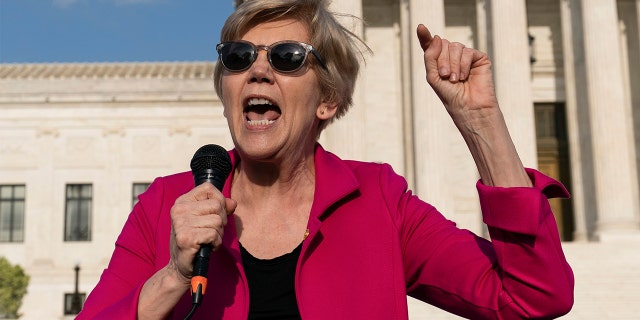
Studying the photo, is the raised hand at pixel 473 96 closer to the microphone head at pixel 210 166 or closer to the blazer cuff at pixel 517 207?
the blazer cuff at pixel 517 207

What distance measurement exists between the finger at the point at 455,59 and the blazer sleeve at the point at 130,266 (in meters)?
1.06

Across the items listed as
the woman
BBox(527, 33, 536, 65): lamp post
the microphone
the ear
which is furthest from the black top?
BBox(527, 33, 536, 65): lamp post

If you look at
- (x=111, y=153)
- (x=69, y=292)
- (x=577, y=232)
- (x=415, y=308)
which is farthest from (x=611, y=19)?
(x=69, y=292)

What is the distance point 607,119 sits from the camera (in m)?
28.7

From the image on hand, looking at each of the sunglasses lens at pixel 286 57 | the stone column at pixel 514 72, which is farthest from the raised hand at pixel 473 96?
the stone column at pixel 514 72

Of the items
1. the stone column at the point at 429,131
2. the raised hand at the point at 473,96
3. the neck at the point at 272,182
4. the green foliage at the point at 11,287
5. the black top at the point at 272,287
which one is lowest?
the green foliage at the point at 11,287

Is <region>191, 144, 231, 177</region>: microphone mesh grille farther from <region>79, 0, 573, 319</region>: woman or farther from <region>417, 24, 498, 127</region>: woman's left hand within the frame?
<region>417, 24, 498, 127</region>: woman's left hand

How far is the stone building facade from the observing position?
28.6m

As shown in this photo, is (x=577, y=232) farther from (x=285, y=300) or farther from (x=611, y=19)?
(x=285, y=300)

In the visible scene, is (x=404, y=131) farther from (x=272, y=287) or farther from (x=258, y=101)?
(x=272, y=287)

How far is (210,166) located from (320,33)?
68 centimetres

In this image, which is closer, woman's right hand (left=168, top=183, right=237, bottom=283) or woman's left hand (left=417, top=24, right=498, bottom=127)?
woman's right hand (left=168, top=183, right=237, bottom=283)

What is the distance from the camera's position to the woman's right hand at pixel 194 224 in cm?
202

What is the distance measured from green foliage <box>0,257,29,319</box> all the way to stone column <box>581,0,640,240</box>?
81.8 feet
